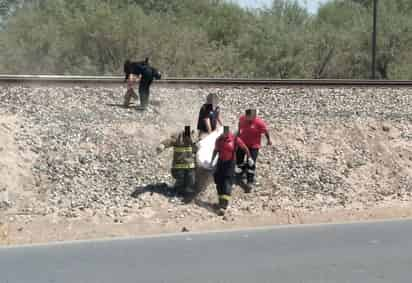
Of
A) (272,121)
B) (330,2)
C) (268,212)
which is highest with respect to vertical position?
(330,2)

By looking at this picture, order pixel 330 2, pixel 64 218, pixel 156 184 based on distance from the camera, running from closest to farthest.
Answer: pixel 64 218 < pixel 156 184 < pixel 330 2

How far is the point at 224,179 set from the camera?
568 inches

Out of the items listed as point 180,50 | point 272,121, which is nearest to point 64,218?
point 272,121

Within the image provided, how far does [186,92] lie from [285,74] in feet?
69.9

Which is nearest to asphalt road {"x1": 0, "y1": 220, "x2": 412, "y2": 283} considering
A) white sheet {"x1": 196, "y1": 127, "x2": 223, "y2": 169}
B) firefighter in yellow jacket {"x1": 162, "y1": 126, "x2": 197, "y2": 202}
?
firefighter in yellow jacket {"x1": 162, "y1": 126, "x2": 197, "y2": 202}

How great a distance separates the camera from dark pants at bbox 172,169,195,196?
14586 mm

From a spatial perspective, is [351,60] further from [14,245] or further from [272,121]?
[14,245]

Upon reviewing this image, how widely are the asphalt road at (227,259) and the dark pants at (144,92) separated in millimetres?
6252

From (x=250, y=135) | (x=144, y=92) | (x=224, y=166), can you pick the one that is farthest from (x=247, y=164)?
(x=144, y=92)

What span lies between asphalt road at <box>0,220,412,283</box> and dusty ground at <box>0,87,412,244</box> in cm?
205

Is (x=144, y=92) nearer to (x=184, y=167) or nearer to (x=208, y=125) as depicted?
(x=208, y=125)

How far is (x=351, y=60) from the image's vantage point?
4312 cm

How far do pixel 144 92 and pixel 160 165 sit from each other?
281 centimetres

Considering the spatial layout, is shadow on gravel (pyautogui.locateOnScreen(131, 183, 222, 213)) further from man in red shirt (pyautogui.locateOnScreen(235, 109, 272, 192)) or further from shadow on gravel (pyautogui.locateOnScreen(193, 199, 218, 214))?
man in red shirt (pyautogui.locateOnScreen(235, 109, 272, 192))
